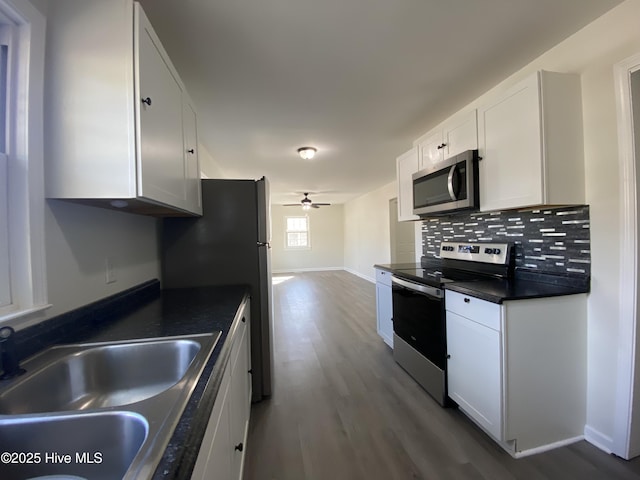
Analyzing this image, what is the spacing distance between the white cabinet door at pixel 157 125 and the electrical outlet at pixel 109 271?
18.4 inches

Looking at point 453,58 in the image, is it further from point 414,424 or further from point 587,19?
point 414,424

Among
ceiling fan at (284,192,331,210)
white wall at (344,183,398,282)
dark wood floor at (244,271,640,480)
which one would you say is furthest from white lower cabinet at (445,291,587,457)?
ceiling fan at (284,192,331,210)

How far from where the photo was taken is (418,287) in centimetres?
228

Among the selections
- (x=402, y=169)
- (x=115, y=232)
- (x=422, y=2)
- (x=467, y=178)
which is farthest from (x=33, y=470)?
(x=402, y=169)

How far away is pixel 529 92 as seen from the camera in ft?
5.41

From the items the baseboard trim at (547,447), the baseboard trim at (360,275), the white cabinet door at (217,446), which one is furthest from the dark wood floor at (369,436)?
the baseboard trim at (360,275)

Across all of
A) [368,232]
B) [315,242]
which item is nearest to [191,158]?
[368,232]

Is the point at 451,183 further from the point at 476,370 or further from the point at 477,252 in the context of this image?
the point at 476,370

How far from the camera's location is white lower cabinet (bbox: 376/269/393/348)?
297 centimetres

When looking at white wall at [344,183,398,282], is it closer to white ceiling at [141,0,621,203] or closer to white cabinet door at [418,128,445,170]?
white cabinet door at [418,128,445,170]

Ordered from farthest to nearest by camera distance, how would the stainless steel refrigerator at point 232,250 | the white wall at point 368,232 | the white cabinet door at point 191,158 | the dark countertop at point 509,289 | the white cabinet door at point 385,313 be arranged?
the white wall at point 368,232
the white cabinet door at point 385,313
the stainless steel refrigerator at point 232,250
the white cabinet door at point 191,158
the dark countertop at point 509,289

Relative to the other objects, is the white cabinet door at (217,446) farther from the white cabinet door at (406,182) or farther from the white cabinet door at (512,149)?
the white cabinet door at (406,182)

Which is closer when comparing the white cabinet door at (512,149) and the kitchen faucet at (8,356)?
the kitchen faucet at (8,356)

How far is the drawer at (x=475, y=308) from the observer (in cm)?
159
